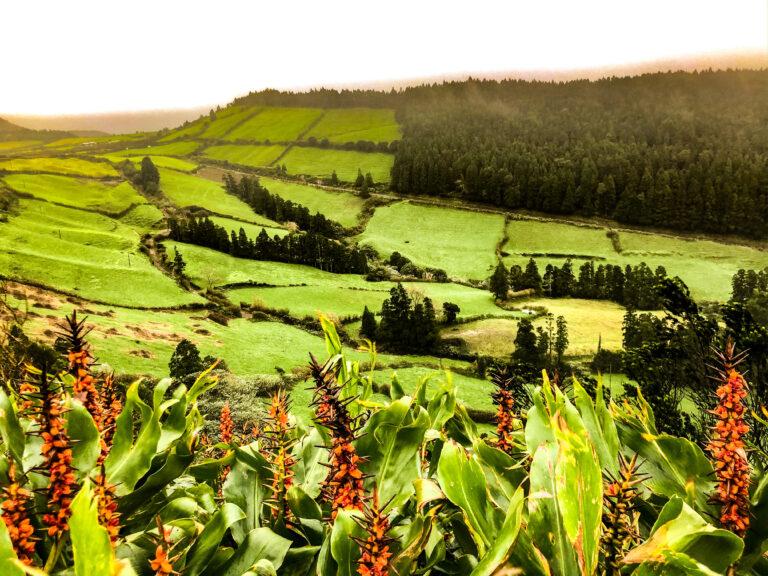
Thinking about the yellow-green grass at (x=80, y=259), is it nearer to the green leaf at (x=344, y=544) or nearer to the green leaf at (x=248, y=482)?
the green leaf at (x=248, y=482)

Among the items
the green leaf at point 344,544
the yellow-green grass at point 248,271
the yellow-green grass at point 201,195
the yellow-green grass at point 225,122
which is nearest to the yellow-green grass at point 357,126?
the yellow-green grass at point 225,122

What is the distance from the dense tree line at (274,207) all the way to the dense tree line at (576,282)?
18.8 metres

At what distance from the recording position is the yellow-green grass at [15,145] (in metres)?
26.5

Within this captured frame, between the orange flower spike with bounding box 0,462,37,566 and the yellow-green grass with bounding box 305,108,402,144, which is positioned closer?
the orange flower spike with bounding box 0,462,37,566

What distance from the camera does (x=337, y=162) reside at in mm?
63281

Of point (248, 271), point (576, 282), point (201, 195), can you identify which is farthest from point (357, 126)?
point (248, 271)

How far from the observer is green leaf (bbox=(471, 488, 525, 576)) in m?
0.72

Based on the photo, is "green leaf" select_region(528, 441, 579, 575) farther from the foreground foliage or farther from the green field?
the green field

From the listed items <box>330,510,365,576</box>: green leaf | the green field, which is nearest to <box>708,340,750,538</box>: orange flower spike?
<box>330,510,365,576</box>: green leaf

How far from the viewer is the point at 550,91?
96875 millimetres

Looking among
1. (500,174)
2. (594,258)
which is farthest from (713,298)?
(500,174)

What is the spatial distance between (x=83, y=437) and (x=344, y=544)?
79 centimetres

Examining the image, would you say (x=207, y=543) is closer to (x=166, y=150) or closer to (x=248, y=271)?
(x=248, y=271)

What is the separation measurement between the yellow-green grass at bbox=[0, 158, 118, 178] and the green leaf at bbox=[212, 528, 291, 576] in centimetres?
3209
